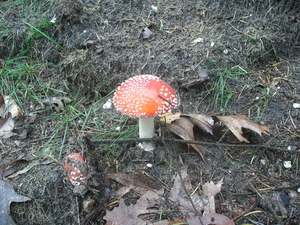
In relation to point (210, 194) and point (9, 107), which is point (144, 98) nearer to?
point (210, 194)


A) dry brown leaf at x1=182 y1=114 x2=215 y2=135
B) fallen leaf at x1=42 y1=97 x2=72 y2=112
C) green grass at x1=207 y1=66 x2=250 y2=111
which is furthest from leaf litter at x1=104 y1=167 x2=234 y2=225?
fallen leaf at x1=42 y1=97 x2=72 y2=112

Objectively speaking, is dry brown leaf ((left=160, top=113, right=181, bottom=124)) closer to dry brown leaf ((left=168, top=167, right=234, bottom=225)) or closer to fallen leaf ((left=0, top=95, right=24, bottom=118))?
dry brown leaf ((left=168, top=167, right=234, bottom=225))

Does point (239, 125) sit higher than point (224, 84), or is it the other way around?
point (224, 84)

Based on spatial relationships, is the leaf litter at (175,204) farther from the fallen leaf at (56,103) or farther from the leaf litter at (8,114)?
the leaf litter at (8,114)

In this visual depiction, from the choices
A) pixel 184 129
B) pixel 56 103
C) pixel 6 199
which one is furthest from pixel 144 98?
pixel 56 103

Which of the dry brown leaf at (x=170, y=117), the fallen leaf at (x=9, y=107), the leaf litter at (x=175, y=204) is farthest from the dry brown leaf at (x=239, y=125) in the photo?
the fallen leaf at (x=9, y=107)

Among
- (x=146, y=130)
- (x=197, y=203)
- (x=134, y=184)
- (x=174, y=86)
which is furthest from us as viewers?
(x=174, y=86)

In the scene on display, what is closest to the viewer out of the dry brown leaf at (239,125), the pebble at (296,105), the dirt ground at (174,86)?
the dirt ground at (174,86)
